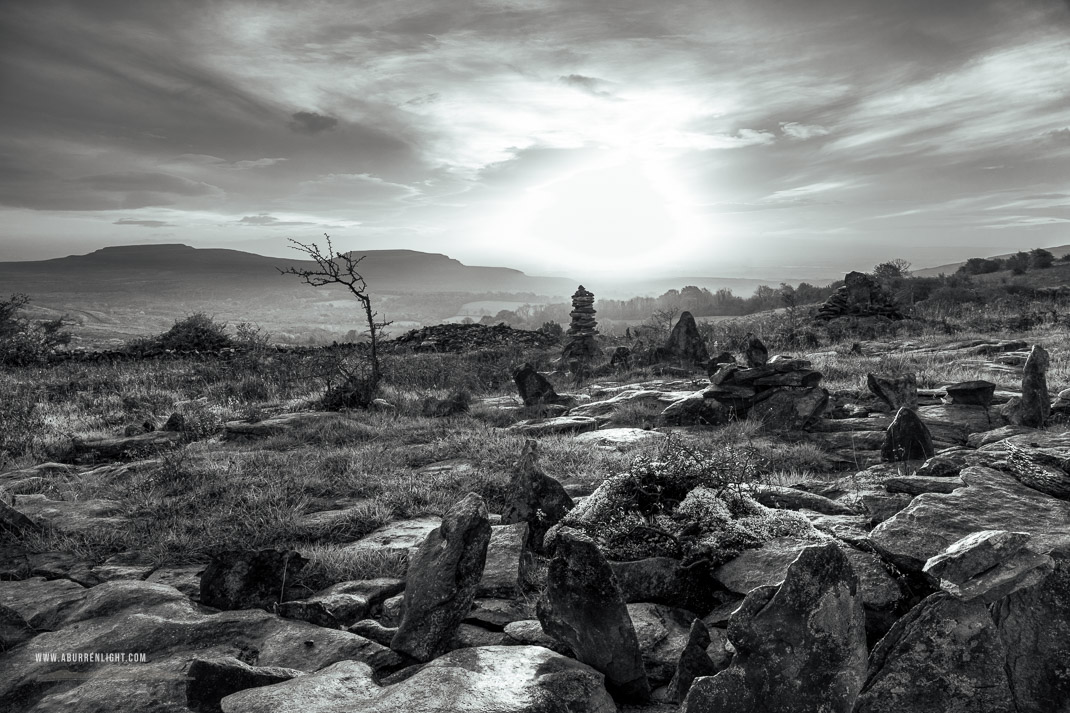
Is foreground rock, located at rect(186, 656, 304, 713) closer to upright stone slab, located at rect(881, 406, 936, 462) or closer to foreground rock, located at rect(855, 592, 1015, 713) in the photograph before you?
foreground rock, located at rect(855, 592, 1015, 713)

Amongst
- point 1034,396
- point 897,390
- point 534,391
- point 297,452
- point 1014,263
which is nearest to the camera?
point 1034,396

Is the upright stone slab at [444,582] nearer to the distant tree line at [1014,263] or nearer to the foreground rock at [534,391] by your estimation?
the foreground rock at [534,391]

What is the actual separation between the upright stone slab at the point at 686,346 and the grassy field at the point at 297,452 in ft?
4.43

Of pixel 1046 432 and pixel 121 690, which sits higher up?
pixel 1046 432

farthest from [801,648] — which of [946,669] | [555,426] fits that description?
[555,426]

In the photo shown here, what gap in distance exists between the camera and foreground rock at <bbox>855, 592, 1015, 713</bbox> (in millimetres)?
2320

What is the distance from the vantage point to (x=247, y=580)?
4.71m

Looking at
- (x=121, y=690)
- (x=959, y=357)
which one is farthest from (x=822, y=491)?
(x=959, y=357)

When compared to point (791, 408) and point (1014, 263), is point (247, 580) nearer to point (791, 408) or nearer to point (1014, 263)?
point (791, 408)

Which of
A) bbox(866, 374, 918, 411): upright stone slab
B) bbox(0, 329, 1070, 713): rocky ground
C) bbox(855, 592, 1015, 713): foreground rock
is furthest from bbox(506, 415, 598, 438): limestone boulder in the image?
bbox(855, 592, 1015, 713): foreground rock

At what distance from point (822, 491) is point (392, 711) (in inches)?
192

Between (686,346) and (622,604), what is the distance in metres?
15.8

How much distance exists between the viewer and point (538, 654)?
10.7 feet

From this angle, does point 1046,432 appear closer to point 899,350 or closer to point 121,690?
point 121,690
